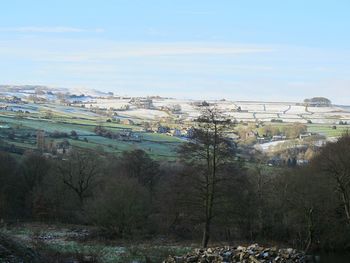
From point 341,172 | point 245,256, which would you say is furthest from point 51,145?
point 245,256

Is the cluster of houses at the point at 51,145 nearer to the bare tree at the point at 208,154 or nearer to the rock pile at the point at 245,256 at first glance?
the bare tree at the point at 208,154

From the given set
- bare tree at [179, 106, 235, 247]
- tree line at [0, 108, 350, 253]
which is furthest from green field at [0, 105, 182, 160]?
bare tree at [179, 106, 235, 247]

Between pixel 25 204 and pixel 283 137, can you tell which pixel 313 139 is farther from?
pixel 25 204

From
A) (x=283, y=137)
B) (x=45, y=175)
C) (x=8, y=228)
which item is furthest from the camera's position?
(x=283, y=137)

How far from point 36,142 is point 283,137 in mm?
93387

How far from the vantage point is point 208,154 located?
39.7m

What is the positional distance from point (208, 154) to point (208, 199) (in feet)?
12.7

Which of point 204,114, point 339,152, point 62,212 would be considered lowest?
point 62,212

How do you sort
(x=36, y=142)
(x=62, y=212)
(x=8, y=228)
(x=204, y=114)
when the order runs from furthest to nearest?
(x=36, y=142) → (x=62, y=212) → (x=8, y=228) → (x=204, y=114)

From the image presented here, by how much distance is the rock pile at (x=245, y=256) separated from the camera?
24886 mm

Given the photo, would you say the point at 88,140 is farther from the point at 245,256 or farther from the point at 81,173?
the point at 245,256

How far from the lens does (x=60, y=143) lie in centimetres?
11938

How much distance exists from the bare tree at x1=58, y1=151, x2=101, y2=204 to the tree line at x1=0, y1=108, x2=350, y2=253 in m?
0.19

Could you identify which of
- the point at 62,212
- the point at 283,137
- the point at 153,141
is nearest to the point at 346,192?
the point at 62,212
